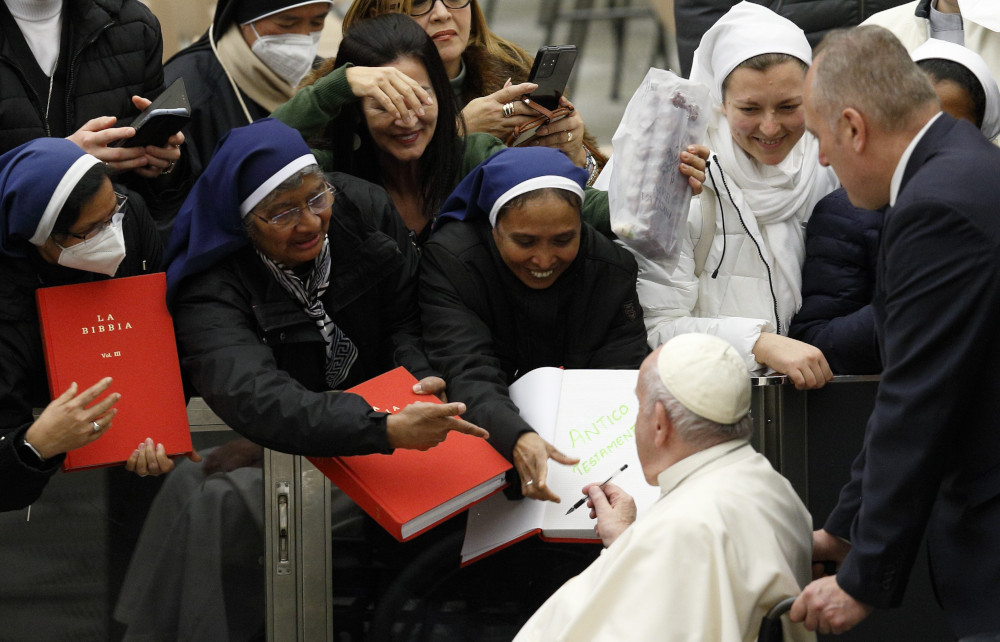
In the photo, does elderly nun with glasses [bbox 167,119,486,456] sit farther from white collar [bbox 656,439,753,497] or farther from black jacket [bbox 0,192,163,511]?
white collar [bbox 656,439,753,497]

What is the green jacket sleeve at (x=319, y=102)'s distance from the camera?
447 centimetres

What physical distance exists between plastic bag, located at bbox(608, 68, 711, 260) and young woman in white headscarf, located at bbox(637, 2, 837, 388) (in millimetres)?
144

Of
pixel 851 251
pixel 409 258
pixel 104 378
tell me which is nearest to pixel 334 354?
pixel 409 258

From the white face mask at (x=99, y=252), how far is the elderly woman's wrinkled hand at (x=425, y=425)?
946 mm

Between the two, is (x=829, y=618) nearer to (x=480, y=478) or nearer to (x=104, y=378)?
(x=480, y=478)

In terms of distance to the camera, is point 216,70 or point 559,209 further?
point 216,70

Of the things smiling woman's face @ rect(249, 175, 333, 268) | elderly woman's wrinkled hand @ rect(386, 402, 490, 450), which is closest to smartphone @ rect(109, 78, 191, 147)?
smiling woman's face @ rect(249, 175, 333, 268)

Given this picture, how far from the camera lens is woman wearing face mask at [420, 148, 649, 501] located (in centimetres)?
421

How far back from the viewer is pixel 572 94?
33.2 feet

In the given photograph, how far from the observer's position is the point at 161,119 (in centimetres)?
436


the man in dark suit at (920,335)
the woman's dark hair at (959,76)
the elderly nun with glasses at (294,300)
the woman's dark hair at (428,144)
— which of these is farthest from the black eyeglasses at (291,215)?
the woman's dark hair at (959,76)

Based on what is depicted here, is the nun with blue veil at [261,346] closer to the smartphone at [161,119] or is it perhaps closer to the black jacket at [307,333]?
the black jacket at [307,333]

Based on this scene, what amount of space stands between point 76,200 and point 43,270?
0.27 m

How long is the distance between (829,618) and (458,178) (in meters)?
2.12
